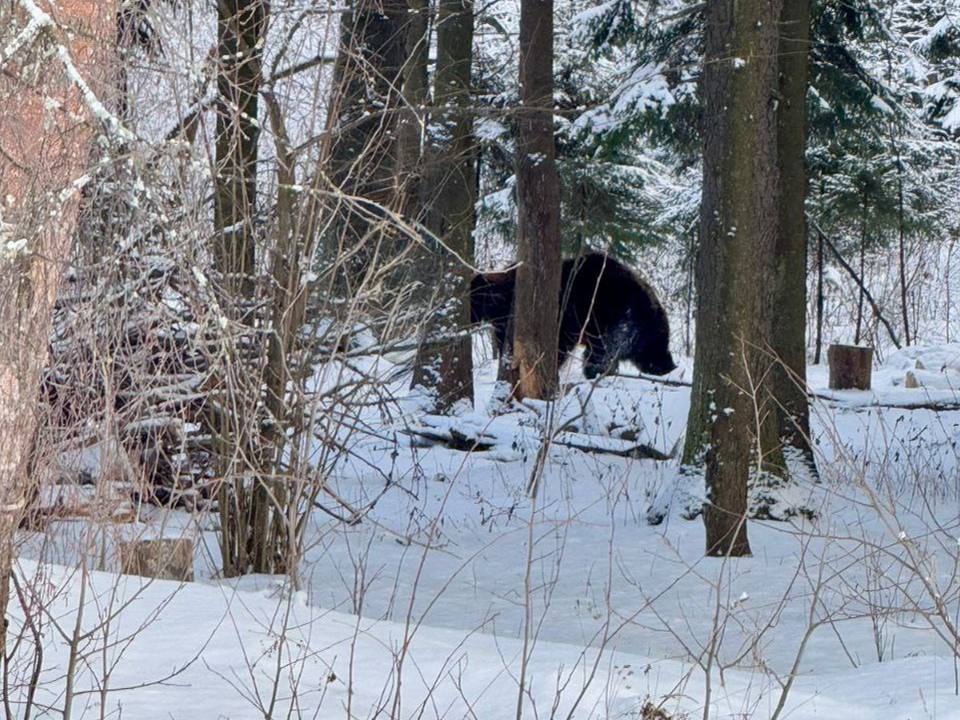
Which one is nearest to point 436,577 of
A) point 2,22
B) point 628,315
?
point 2,22

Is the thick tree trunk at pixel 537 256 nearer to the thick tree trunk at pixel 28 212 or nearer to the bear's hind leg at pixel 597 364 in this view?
the bear's hind leg at pixel 597 364

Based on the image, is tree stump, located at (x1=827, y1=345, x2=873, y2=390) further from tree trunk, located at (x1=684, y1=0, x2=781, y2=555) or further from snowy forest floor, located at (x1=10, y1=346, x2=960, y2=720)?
tree trunk, located at (x1=684, y1=0, x2=781, y2=555)

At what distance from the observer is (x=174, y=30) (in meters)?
4.98

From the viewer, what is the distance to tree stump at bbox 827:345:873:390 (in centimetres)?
1599

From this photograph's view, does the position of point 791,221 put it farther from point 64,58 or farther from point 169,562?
point 64,58

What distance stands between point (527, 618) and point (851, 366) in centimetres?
1352

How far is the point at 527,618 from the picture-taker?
3.38m

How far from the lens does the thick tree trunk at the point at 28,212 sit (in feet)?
12.9

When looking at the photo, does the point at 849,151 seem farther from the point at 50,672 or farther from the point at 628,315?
the point at 50,672

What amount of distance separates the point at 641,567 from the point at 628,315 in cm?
1279

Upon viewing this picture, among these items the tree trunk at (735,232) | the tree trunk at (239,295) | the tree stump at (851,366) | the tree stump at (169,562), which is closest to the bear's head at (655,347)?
the tree stump at (851,366)

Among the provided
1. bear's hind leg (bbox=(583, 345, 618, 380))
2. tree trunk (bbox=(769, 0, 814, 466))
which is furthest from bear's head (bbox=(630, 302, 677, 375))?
tree trunk (bbox=(769, 0, 814, 466))

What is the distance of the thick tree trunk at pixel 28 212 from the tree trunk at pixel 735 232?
170 inches

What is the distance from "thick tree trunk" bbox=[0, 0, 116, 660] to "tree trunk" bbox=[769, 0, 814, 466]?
21.7 feet
